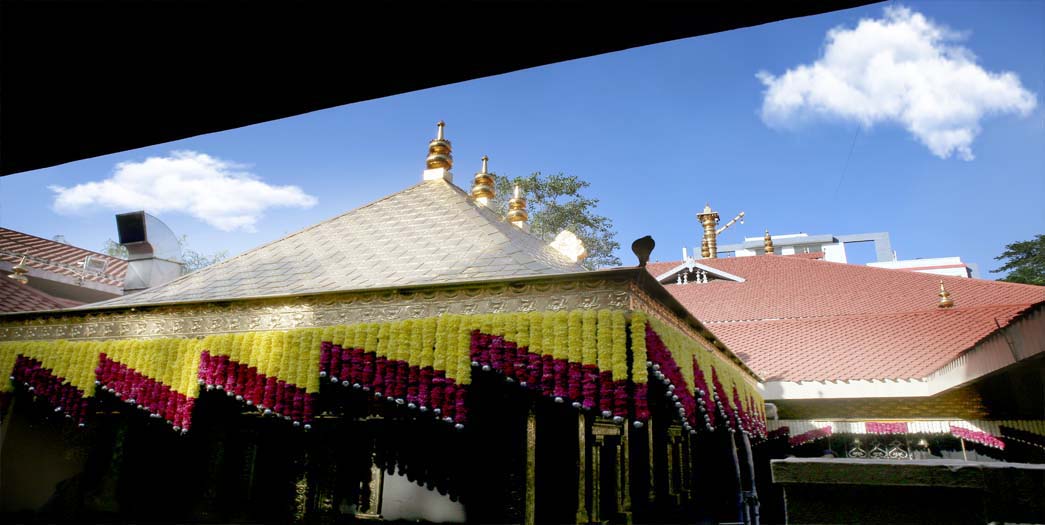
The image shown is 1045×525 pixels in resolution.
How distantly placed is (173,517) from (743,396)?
7.39 m

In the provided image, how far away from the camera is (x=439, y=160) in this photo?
25.6ft

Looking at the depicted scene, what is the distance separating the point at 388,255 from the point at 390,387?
1.87 meters

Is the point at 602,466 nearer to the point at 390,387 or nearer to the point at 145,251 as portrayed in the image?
the point at 390,387

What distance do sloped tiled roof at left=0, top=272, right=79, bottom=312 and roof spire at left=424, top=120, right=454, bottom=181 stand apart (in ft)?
22.3

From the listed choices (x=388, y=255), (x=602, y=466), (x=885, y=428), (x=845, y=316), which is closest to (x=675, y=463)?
(x=602, y=466)

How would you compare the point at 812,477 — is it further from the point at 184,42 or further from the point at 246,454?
the point at 246,454

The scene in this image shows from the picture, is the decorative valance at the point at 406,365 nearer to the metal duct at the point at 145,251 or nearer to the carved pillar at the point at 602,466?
the carved pillar at the point at 602,466

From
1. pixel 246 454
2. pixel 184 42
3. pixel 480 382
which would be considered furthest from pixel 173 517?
pixel 184 42

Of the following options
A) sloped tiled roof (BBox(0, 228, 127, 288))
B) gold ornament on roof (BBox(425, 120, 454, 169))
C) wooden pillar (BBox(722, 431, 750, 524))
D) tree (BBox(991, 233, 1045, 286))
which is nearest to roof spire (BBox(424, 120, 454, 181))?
gold ornament on roof (BBox(425, 120, 454, 169))

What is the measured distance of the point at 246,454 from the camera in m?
7.58

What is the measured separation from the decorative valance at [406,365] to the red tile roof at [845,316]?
194 inches

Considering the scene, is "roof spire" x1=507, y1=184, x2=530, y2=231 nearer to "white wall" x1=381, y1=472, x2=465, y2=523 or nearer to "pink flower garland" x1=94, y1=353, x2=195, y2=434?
"white wall" x1=381, y1=472, x2=465, y2=523

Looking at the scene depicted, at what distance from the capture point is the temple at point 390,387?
4.45 m

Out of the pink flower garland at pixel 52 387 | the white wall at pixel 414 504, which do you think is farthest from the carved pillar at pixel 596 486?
the pink flower garland at pixel 52 387
